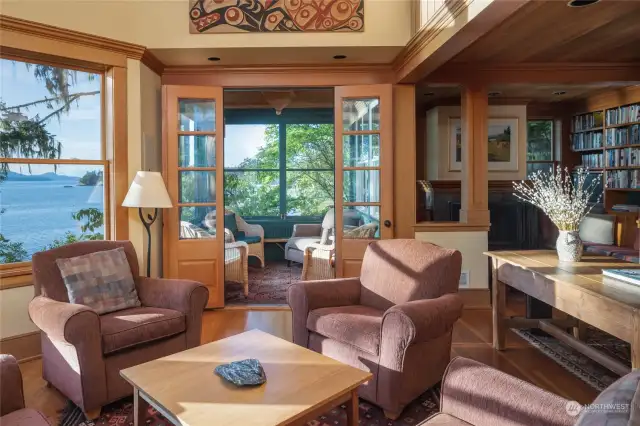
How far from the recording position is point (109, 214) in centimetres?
384

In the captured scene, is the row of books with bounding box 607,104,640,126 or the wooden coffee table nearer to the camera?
the wooden coffee table

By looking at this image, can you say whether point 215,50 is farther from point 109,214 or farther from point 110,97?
point 109,214

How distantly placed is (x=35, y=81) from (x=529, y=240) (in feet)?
20.1

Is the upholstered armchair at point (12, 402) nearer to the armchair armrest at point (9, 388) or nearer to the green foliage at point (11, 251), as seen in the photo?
the armchair armrest at point (9, 388)

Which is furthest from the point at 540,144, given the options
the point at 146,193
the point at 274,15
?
the point at 146,193

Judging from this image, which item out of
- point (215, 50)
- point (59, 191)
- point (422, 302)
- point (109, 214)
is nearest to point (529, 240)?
point (422, 302)

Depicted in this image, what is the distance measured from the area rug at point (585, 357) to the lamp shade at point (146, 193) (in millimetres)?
3260

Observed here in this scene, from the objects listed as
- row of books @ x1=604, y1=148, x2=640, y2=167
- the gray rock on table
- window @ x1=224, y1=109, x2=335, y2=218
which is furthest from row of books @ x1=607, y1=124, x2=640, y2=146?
the gray rock on table

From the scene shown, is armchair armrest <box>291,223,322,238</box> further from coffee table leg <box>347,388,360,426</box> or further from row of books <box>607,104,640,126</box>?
coffee table leg <box>347,388,360,426</box>

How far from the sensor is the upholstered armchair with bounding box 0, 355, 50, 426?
157 centimetres

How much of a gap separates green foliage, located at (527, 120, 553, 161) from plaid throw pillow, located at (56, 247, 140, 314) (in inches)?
248

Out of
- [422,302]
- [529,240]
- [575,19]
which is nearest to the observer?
[422,302]

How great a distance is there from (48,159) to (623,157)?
22.5 feet

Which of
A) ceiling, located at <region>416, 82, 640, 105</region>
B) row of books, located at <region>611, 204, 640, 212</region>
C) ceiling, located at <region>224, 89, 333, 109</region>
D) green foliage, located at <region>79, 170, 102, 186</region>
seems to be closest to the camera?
green foliage, located at <region>79, 170, 102, 186</region>
